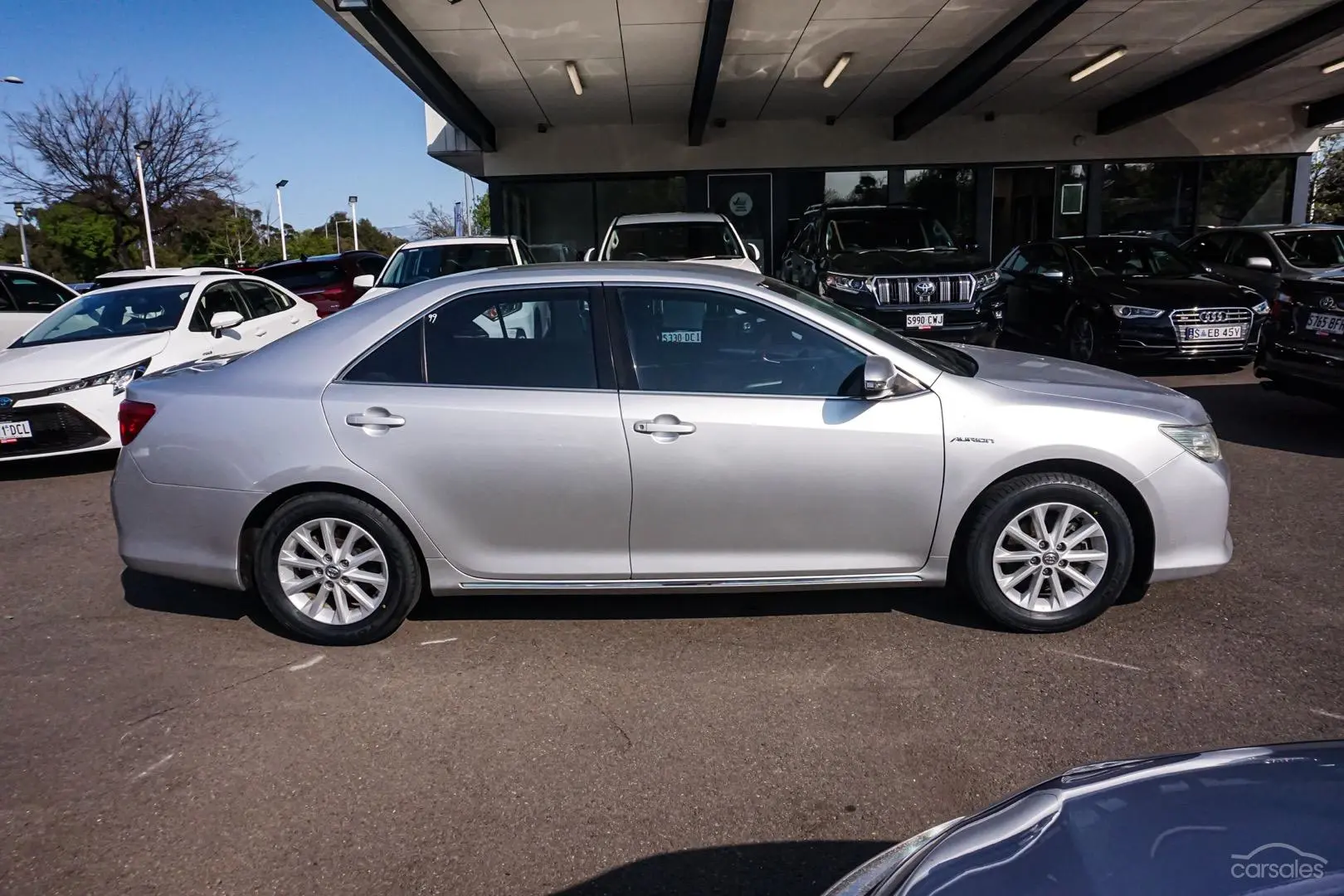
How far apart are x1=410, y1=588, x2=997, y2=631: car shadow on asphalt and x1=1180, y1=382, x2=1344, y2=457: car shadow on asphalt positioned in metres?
4.50

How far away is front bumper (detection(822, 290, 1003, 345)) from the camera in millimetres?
10680

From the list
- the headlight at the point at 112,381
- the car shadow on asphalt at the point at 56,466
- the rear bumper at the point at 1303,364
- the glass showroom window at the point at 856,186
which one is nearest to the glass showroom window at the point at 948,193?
the glass showroom window at the point at 856,186

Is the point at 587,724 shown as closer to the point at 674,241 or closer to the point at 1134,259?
the point at 674,241

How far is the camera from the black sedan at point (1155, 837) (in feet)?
5.13

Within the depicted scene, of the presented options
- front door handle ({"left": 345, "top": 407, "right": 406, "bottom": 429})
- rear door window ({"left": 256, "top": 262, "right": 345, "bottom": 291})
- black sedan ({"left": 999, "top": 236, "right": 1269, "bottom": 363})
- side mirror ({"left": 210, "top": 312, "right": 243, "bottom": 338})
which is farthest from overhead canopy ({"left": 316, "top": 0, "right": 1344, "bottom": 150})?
front door handle ({"left": 345, "top": 407, "right": 406, "bottom": 429})

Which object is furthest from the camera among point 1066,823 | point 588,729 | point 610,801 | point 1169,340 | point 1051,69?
point 1051,69

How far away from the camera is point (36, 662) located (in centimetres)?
455

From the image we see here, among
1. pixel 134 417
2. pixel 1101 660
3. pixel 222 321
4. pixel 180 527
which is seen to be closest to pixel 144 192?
pixel 222 321

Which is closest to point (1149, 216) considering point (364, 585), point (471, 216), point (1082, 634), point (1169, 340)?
point (1169, 340)

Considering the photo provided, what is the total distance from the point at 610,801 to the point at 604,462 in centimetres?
149

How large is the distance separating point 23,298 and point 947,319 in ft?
35.2

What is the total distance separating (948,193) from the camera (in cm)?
2009

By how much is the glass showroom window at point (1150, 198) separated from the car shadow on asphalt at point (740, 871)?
64.7ft

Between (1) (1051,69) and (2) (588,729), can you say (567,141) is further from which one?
(2) (588,729)
